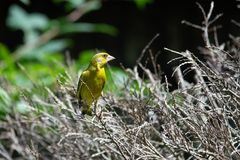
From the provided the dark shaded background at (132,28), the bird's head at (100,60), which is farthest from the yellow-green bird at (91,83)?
the dark shaded background at (132,28)

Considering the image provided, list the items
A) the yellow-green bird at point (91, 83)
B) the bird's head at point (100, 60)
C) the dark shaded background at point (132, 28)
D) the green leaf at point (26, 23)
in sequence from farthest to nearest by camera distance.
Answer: the dark shaded background at point (132, 28) → the green leaf at point (26, 23) → the bird's head at point (100, 60) → the yellow-green bird at point (91, 83)

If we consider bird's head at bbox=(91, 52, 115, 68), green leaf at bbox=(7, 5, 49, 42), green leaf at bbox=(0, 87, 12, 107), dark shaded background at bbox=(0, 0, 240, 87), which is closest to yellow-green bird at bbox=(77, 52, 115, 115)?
bird's head at bbox=(91, 52, 115, 68)

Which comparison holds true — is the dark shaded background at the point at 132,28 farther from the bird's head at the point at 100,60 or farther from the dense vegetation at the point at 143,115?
the bird's head at the point at 100,60

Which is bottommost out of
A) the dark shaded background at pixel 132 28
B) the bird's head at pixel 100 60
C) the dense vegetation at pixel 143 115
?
the dark shaded background at pixel 132 28

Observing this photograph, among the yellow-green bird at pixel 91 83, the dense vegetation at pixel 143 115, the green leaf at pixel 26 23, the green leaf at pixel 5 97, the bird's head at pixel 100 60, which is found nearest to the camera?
the dense vegetation at pixel 143 115

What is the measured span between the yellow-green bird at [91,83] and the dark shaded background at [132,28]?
11.0ft

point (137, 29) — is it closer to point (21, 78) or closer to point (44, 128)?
point (21, 78)

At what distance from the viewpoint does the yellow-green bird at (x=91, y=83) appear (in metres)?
3.17

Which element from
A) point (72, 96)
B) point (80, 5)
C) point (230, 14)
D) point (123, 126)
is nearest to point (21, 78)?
point (80, 5)

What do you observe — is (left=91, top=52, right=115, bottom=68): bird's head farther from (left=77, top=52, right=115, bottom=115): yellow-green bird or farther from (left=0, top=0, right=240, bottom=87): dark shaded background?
(left=0, top=0, right=240, bottom=87): dark shaded background

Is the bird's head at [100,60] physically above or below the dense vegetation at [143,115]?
above

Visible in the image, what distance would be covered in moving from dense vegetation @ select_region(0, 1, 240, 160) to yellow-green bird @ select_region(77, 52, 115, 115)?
49 millimetres

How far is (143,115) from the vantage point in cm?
278

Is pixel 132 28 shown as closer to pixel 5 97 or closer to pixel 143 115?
pixel 5 97
